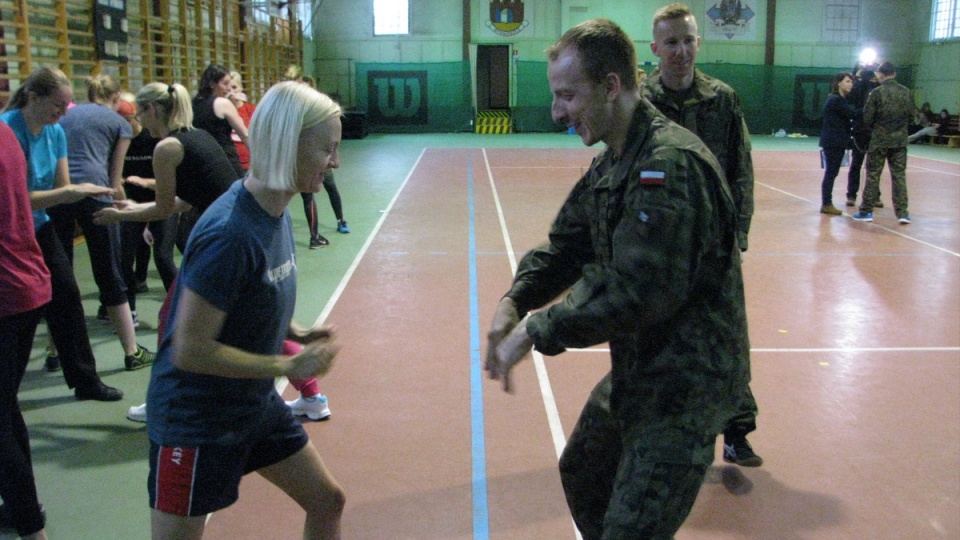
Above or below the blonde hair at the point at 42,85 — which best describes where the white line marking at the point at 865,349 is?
below

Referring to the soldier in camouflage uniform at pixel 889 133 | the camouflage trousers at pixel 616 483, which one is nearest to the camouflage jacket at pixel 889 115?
the soldier in camouflage uniform at pixel 889 133

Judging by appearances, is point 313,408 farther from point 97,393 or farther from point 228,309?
point 228,309

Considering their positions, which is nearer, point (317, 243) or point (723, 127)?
point (723, 127)

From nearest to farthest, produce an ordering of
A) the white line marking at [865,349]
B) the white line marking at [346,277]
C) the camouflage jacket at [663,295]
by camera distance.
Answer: the camouflage jacket at [663,295]
the white line marking at [346,277]
the white line marking at [865,349]

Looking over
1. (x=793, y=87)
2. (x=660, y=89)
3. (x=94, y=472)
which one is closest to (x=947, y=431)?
(x=660, y=89)

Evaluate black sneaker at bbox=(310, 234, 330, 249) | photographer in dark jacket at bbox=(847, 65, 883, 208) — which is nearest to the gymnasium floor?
black sneaker at bbox=(310, 234, 330, 249)

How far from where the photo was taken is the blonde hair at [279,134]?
1.98 metres

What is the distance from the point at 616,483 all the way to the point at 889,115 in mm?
9676

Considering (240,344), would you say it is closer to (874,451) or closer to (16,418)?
(16,418)

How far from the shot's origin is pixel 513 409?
4512 millimetres

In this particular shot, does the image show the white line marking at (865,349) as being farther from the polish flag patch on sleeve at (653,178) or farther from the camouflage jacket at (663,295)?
the polish flag patch on sleeve at (653,178)

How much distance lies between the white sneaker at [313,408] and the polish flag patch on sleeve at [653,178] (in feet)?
9.75

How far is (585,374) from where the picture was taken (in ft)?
16.6

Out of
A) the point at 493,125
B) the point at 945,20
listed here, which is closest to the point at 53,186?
the point at 493,125
